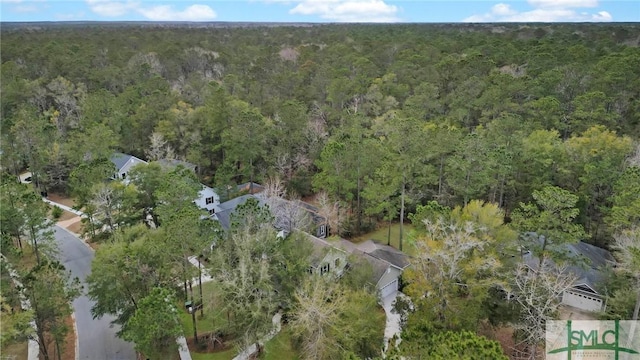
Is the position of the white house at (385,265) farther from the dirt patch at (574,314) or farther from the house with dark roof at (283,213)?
the dirt patch at (574,314)

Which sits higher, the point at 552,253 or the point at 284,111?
the point at 284,111

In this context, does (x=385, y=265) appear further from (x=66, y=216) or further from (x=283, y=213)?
(x=66, y=216)

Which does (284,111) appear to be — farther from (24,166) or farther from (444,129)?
(24,166)

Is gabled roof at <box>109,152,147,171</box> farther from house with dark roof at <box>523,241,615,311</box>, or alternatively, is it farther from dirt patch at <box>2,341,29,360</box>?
house with dark roof at <box>523,241,615,311</box>

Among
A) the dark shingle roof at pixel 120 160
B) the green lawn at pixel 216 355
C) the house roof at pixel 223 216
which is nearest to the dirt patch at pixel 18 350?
the green lawn at pixel 216 355

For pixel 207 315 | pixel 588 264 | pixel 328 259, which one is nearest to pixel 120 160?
pixel 207 315

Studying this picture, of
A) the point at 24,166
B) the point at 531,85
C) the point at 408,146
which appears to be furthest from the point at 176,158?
the point at 531,85
